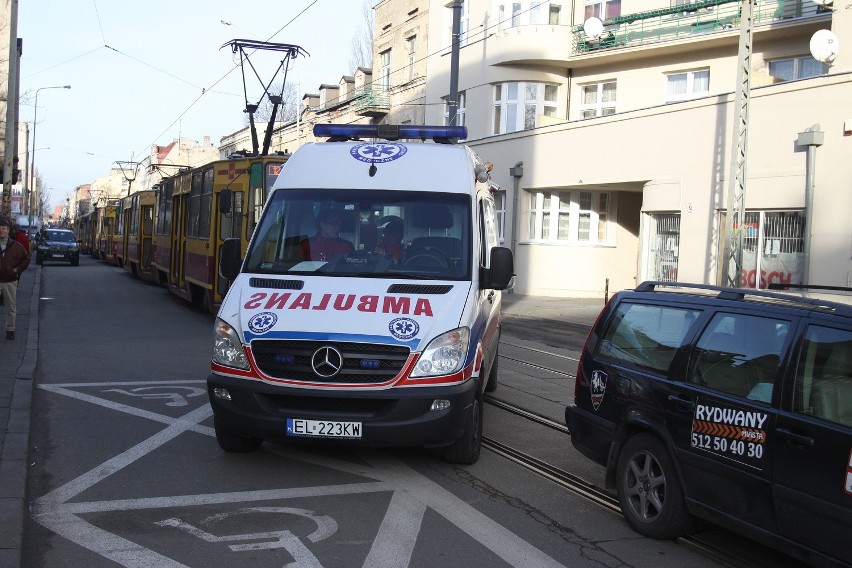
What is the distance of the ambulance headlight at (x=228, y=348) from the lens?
21.3 feet

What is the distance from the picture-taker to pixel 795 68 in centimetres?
2452

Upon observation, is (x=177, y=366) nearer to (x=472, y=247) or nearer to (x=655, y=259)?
(x=472, y=247)

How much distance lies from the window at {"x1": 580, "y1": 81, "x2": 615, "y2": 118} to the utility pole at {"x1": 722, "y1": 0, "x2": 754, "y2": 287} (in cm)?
1142

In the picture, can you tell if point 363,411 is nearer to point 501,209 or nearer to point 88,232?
point 501,209

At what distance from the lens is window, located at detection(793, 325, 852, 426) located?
4371 mm

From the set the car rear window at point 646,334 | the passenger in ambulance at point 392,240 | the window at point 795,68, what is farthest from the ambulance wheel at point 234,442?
the window at point 795,68

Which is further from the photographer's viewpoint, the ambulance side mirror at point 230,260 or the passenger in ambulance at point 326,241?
the ambulance side mirror at point 230,260

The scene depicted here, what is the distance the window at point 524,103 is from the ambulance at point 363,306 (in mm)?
22843

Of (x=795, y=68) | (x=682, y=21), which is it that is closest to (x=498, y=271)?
(x=795, y=68)

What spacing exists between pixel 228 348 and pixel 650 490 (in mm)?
3053

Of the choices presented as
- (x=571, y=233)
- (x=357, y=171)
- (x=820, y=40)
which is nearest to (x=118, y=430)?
(x=357, y=171)

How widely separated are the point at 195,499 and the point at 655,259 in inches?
758

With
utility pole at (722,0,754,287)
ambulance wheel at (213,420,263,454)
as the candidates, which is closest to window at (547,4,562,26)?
utility pole at (722,0,754,287)

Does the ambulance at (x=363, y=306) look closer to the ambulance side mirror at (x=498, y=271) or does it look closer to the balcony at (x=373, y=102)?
the ambulance side mirror at (x=498, y=271)
